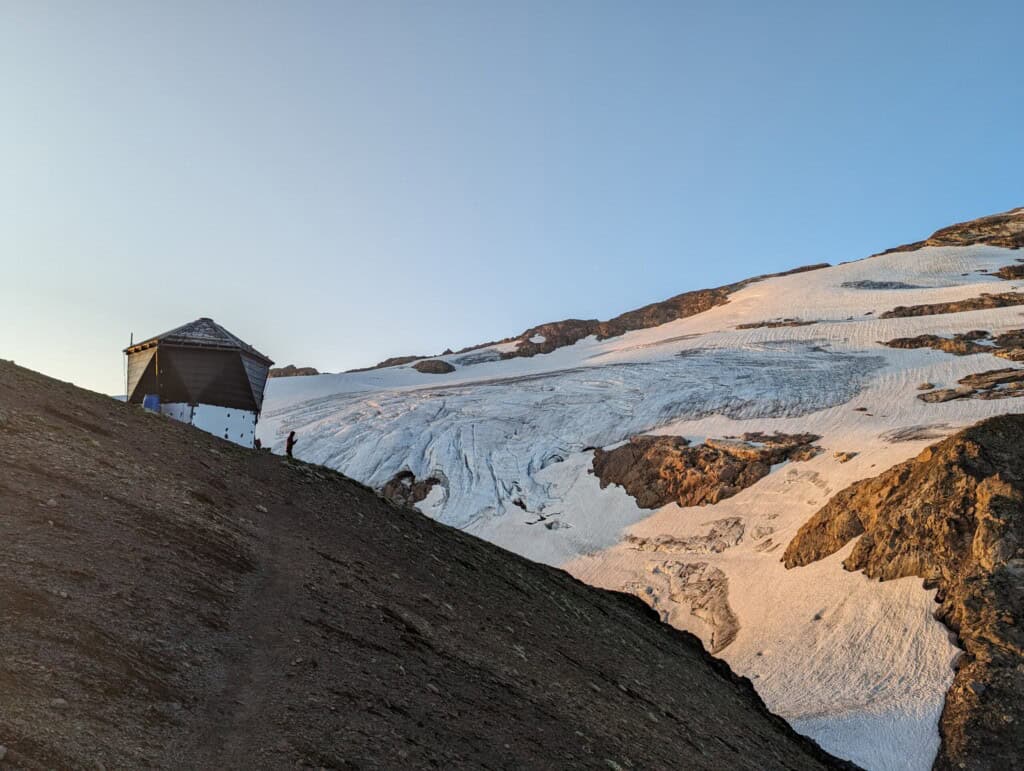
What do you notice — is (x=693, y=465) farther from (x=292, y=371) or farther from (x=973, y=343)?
(x=292, y=371)

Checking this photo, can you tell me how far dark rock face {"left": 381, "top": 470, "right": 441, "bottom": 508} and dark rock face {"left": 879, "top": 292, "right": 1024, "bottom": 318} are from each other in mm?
53135

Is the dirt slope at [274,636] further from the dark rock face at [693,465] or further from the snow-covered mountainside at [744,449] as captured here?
the dark rock face at [693,465]

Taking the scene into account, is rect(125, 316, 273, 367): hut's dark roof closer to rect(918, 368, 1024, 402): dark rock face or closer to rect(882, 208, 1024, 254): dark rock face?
rect(918, 368, 1024, 402): dark rock face

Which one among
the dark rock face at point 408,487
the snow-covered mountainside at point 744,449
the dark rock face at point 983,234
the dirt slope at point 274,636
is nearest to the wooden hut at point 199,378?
the dirt slope at point 274,636

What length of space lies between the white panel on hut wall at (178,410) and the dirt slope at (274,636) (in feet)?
35.8

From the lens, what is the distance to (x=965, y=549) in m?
32.3

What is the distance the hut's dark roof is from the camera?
31.3m

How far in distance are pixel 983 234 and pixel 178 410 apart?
118m

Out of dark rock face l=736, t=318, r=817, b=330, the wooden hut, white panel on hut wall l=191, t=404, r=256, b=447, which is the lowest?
white panel on hut wall l=191, t=404, r=256, b=447

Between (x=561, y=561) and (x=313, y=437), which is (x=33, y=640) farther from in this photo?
(x=313, y=437)

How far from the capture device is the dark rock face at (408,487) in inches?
2263

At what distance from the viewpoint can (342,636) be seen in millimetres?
12148

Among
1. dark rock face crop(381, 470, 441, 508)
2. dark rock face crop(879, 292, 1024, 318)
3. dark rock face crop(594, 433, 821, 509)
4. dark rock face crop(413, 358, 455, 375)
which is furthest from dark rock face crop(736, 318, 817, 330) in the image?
dark rock face crop(381, 470, 441, 508)

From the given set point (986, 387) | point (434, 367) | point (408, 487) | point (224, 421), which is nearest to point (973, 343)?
point (986, 387)
